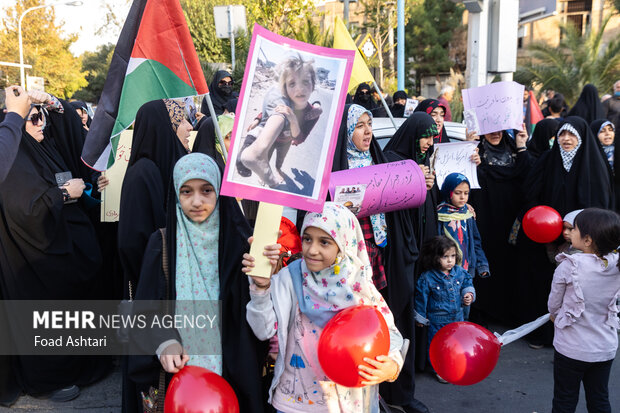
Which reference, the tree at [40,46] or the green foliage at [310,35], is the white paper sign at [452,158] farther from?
the tree at [40,46]

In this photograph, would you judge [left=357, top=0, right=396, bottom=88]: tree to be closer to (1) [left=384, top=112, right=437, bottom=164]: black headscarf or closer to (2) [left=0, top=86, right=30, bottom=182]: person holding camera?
(1) [left=384, top=112, right=437, bottom=164]: black headscarf

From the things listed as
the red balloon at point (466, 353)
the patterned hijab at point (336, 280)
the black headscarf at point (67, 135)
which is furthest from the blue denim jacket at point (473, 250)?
the black headscarf at point (67, 135)

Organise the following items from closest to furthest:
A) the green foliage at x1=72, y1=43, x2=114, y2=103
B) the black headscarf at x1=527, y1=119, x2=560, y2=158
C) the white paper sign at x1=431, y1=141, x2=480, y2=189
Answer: the white paper sign at x1=431, y1=141, x2=480, y2=189
the black headscarf at x1=527, y1=119, x2=560, y2=158
the green foliage at x1=72, y1=43, x2=114, y2=103

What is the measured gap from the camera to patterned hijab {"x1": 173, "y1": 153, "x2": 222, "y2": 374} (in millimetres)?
2525

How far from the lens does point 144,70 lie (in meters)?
2.94

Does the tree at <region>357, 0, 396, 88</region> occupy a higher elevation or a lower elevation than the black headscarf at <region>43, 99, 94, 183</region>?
higher

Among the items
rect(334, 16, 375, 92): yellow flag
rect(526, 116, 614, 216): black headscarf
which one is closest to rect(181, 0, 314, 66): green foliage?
rect(334, 16, 375, 92): yellow flag

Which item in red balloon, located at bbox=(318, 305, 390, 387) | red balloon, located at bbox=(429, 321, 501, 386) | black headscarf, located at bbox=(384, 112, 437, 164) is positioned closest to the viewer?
red balloon, located at bbox=(318, 305, 390, 387)

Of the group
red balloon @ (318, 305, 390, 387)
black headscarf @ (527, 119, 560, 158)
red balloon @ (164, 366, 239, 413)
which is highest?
black headscarf @ (527, 119, 560, 158)

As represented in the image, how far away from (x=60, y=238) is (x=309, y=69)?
272 centimetres

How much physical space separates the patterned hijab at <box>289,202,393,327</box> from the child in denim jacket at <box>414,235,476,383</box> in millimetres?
1748

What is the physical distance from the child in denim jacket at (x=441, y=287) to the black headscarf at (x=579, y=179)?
1.37 meters

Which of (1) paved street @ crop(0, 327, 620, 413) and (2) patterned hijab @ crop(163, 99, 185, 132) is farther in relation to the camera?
(1) paved street @ crop(0, 327, 620, 413)

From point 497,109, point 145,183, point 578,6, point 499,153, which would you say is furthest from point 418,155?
point 578,6
